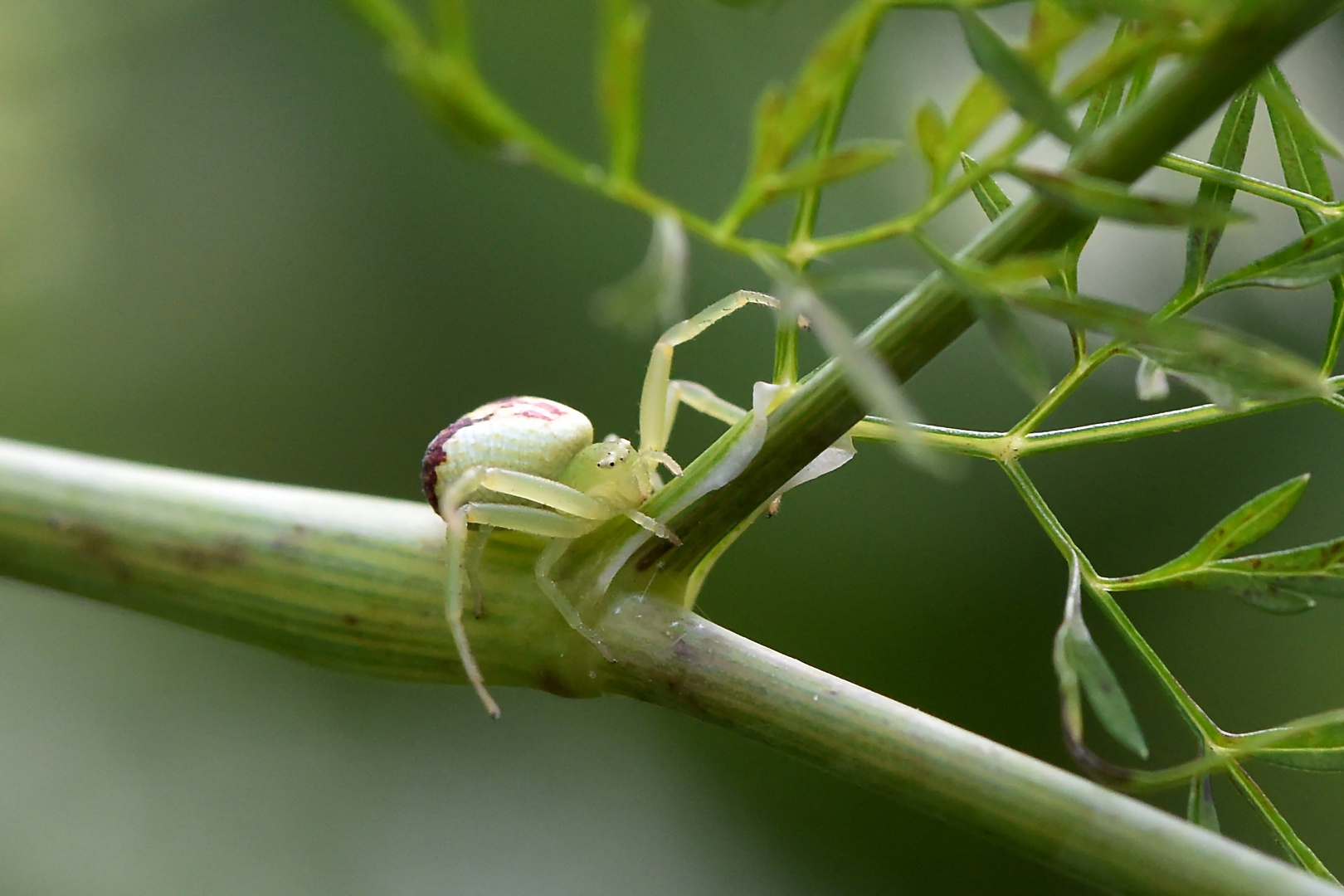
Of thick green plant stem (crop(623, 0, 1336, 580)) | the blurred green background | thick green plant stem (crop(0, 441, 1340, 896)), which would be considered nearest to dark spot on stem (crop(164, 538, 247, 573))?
thick green plant stem (crop(0, 441, 1340, 896))

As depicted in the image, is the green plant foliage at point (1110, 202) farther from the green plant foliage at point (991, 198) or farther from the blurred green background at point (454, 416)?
the blurred green background at point (454, 416)

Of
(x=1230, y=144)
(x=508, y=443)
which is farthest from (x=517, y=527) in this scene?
(x=1230, y=144)

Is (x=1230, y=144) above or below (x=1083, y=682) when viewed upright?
above

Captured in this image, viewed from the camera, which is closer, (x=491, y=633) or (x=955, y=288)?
(x=955, y=288)

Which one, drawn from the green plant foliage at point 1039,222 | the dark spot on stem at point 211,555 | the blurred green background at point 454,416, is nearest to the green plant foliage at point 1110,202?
the green plant foliage at point 1039,222

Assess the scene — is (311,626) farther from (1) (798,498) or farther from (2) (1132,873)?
(1) (798,498)

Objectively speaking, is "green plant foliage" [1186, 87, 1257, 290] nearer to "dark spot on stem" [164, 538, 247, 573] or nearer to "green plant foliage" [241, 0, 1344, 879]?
"green plant foliage" [241, 0, 1344, 879]

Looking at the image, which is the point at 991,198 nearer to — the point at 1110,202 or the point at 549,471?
the point at 1110,202
